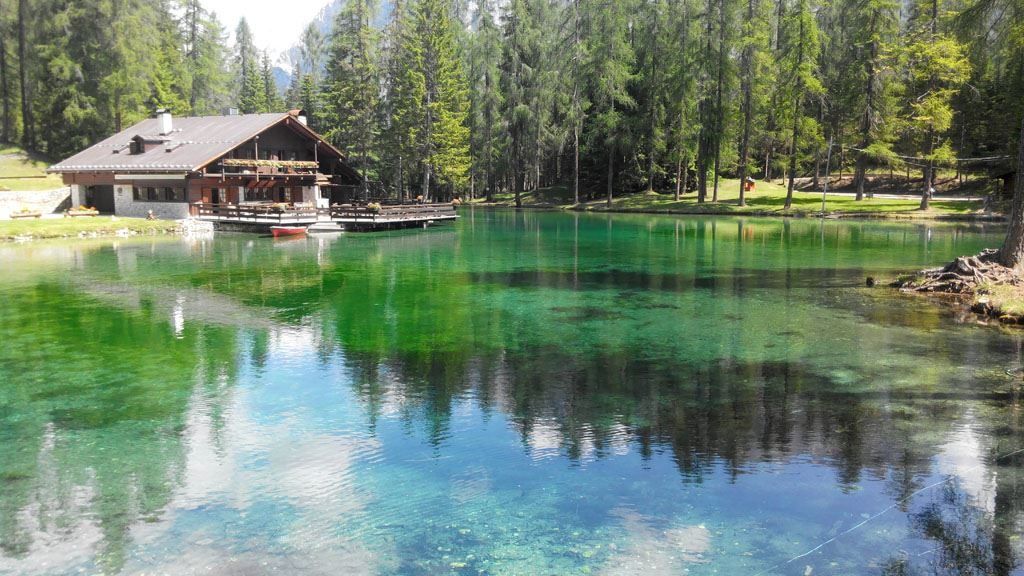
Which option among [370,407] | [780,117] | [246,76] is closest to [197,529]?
[370,407]

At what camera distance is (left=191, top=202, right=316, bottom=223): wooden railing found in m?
45.5

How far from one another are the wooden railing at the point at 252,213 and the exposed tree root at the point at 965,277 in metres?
34.9

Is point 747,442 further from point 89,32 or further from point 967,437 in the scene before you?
point 89,32

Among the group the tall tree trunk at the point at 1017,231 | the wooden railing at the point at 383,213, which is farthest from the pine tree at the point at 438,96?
the tall tree trunk at the point at 1017,231

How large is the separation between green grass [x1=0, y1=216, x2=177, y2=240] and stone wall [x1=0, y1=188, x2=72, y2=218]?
6.34 m

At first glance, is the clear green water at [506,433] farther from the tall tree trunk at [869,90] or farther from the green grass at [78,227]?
the tall tree trunk at [869,90]

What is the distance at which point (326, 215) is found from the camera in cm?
4944

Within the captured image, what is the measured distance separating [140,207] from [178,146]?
15.7 ft

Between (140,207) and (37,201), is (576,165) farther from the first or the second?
(37,201)

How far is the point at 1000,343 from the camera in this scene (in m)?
15.3

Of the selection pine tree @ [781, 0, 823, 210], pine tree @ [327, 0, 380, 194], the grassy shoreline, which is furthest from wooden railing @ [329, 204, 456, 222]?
pine tree @ [781, 0, 823, 210]

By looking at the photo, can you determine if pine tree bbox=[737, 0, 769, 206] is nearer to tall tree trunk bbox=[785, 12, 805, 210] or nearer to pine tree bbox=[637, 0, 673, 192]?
tall tree trunk bbox=[785, 12, 805, 210]

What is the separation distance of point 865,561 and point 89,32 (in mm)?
73023

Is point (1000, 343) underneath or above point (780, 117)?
underneath
